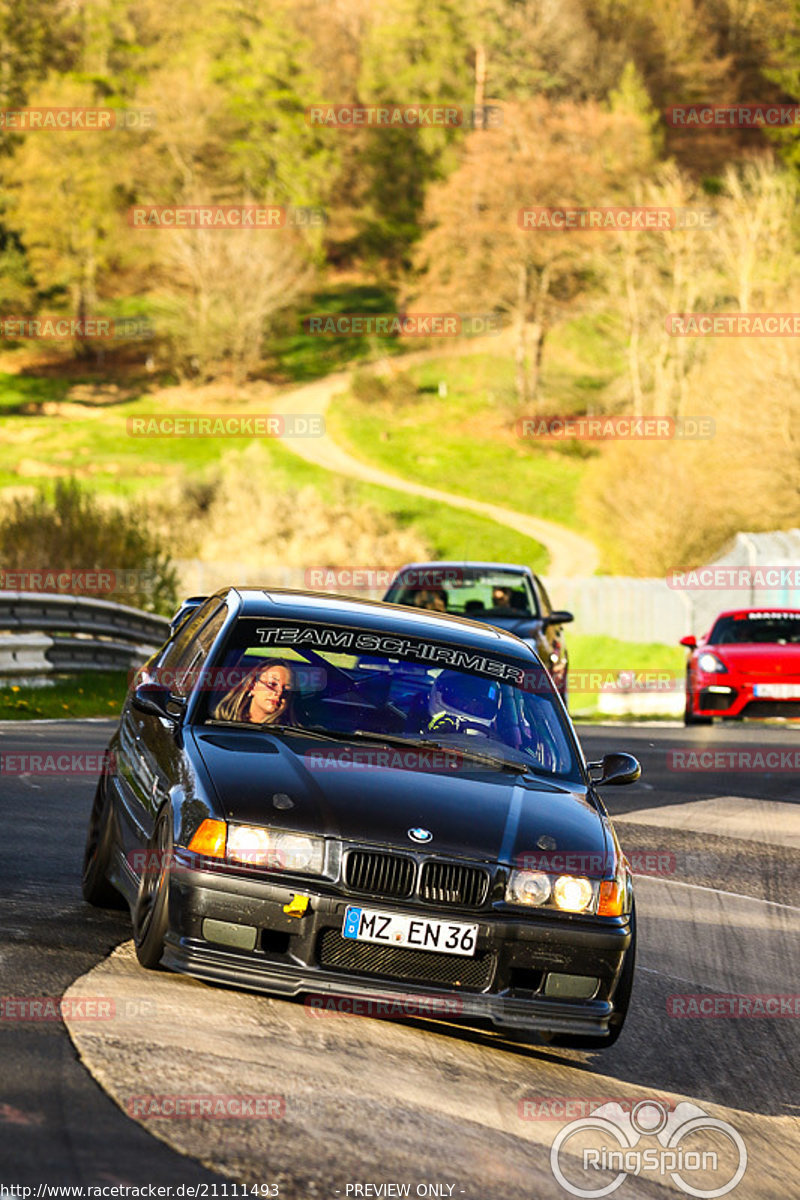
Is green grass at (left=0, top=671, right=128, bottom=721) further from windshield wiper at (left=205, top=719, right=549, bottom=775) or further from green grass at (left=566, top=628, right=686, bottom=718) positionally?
green grass at (left=566, top=628, right=686, bottom=718)

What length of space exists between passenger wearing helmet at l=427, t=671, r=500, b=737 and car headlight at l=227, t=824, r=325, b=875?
124 centimetres

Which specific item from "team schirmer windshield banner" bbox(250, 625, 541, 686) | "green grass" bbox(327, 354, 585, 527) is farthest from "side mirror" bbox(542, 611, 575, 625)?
"green grass" bbox(327, 354, 585, 527)

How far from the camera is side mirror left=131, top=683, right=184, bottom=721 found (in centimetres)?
694

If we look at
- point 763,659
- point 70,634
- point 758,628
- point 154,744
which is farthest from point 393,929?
point 758,628

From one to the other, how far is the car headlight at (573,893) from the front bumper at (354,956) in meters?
0.08

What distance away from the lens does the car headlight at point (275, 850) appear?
19.4ft

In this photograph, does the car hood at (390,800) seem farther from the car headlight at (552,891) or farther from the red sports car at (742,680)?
the red sports car at (742,680)

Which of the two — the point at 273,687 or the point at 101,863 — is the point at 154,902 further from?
the point at 101,863

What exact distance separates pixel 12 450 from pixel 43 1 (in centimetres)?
4685

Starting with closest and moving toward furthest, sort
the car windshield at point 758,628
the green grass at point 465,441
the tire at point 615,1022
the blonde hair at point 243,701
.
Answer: the tire at point 615,1022, the blonde hair at point 243,701, the car windshield at point 758,628, the green grass at point 465,441

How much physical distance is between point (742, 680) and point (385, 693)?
50.7ft

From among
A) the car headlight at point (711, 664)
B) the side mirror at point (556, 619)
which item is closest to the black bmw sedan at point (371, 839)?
the side mirror at point (556, 619)

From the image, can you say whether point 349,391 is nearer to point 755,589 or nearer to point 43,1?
point 43,1

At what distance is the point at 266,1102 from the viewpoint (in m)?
5.13
